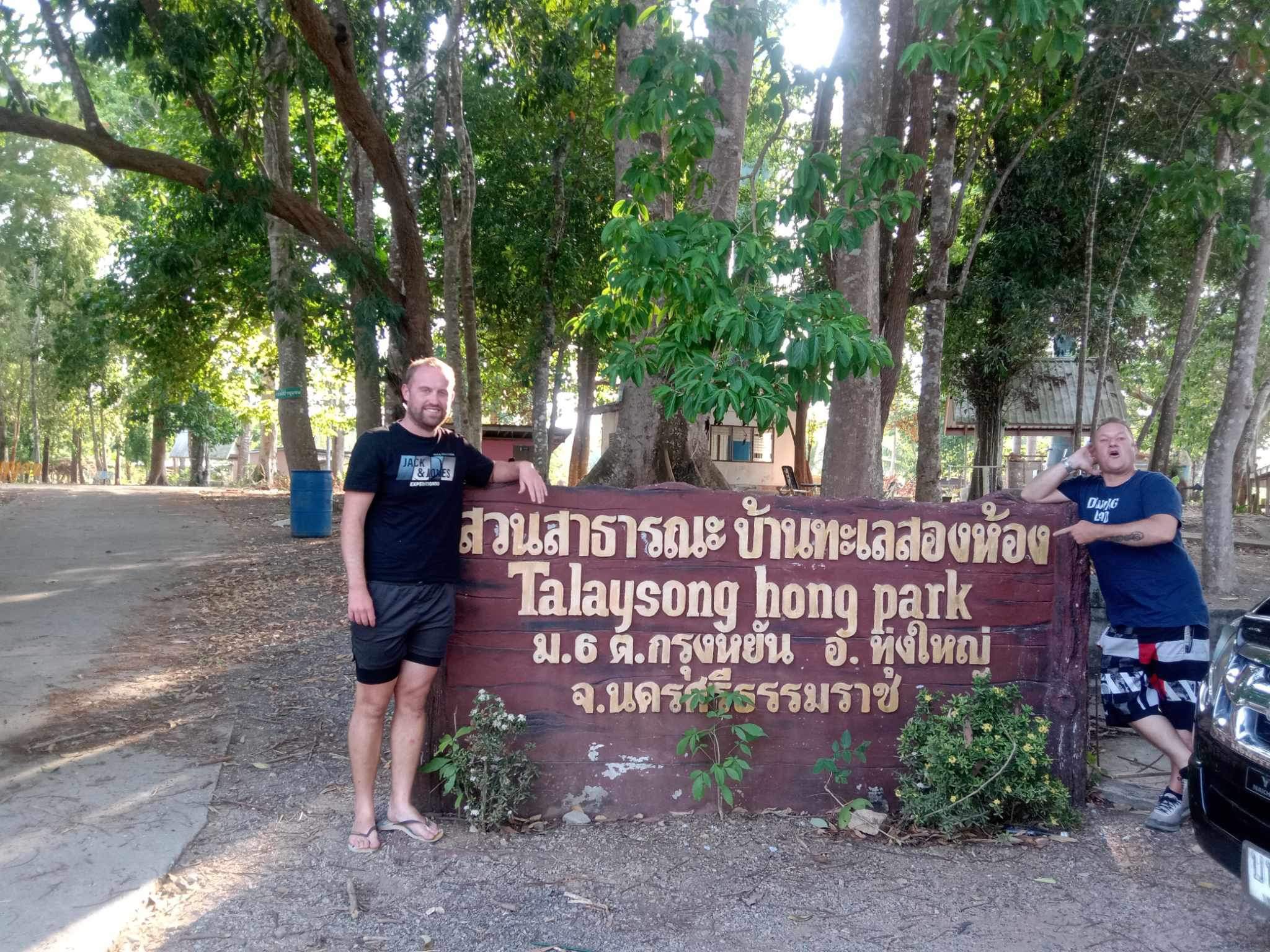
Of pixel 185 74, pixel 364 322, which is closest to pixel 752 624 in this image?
pixel 364 322

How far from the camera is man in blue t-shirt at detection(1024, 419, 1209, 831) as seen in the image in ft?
13.8

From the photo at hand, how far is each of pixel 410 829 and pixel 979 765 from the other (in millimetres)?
2400

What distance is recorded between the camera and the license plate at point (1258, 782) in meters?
2.90

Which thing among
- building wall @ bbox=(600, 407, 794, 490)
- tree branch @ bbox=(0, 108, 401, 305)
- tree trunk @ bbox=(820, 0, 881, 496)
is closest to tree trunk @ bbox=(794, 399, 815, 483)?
building wall @ bbox=(600, 407, 794, 490)

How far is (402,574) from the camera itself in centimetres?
383

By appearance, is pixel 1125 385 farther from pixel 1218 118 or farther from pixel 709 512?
pixel 709 512

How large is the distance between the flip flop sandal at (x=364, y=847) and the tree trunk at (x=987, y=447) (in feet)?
51.4

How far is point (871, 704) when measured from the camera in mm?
4383

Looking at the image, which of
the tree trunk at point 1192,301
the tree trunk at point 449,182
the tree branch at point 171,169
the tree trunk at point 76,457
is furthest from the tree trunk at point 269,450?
the tree trunk at point 1192,301

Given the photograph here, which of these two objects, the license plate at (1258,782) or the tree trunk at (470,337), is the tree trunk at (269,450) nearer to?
the tree trunk at (470,337)

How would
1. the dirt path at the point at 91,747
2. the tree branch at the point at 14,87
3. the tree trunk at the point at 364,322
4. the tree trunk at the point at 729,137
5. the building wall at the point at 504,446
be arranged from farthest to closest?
1. the building wall at the point at 504,446
2. the tree trunk at the point at 364,322
3. the tree branch at the point at 14,87
4. the tree trunk at the point at 729,137
5. the dirt path at the point at 91,747

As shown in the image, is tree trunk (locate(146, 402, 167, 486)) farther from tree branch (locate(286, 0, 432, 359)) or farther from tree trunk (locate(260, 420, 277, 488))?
tree branch (locate(286, 0, 432, 359))

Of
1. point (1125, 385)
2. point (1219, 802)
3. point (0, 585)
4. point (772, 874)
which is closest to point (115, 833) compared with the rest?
point (772, 874)

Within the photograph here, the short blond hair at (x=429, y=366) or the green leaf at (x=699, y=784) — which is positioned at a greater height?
the short blond hair at (x=429, y=366)
